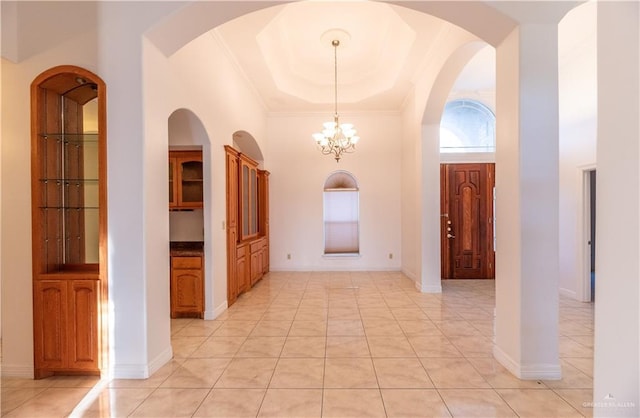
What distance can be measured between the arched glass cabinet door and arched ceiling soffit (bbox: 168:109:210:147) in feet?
3.76

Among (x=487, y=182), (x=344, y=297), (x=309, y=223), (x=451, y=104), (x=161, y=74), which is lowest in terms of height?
(x=344, y=297)

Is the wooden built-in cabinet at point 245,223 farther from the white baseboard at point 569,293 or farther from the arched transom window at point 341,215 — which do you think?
the white baseboard at point 569,293

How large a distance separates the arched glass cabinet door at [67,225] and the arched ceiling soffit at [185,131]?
115 cm

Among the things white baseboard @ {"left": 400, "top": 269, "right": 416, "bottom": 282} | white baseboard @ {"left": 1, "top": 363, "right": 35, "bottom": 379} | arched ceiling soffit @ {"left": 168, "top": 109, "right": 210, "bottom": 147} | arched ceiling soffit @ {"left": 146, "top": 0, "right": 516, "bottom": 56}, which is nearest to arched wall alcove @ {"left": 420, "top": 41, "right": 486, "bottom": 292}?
white baseboard @ {"left": 400, "top": 269, "right": 416, "bottom": 282}

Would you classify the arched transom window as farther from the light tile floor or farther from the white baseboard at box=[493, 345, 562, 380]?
the white baseboard at box=[493, 345, 562, 380]

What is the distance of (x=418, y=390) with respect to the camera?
255 cm

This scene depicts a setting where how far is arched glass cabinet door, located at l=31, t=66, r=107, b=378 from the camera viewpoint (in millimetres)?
2795

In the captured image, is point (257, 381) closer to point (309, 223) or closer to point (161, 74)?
point (161, 74)

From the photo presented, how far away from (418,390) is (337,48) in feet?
16.5

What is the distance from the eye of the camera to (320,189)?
795 cm

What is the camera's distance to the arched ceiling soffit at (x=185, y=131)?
13.6 ft

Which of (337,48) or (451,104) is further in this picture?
(451,104)

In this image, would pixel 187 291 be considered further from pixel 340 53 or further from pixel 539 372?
pixel 340 53

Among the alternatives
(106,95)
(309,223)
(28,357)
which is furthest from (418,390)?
(309,223)
